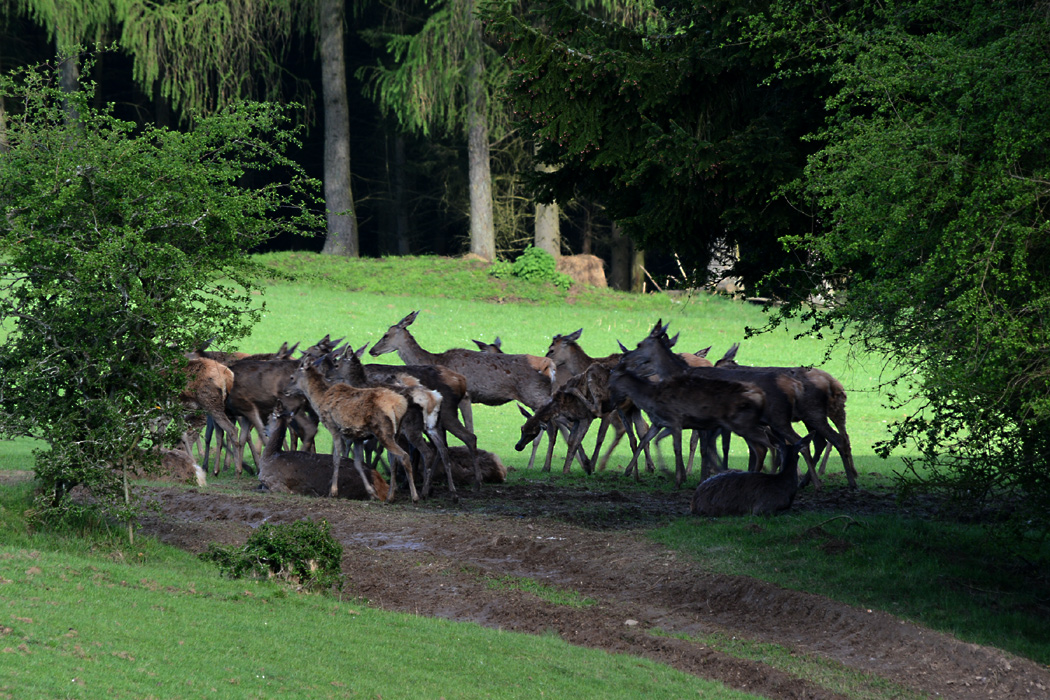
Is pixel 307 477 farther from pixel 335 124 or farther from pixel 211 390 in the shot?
pixel 335 124

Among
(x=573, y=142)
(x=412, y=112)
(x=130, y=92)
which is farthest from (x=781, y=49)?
→ (x=130, y=92)

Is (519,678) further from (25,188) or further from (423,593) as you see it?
(25,188)

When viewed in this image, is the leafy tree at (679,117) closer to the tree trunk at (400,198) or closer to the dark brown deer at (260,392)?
the dark brown deer at (260,392)

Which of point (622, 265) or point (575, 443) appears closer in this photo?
point (575, 443)

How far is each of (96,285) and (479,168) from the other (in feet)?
90.2

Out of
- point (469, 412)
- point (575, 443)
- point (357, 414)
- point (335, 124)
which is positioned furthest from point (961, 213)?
point (335, 124)

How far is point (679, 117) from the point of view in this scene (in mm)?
12891

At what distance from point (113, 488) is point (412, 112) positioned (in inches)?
1070

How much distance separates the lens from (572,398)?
53.9 ft

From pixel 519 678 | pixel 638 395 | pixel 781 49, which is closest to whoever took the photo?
pixel 519 678

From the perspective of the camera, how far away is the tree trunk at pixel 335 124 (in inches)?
1435

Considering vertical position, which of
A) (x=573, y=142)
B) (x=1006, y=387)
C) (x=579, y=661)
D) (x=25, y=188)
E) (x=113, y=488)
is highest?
(x=573, y=142)

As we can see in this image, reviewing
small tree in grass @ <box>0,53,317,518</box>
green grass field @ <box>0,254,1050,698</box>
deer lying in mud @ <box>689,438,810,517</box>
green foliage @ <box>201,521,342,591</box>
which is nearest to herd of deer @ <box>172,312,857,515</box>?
deer lying in mud @ <box>689,438,810,517</box>

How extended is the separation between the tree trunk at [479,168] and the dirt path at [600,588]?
2303cm
